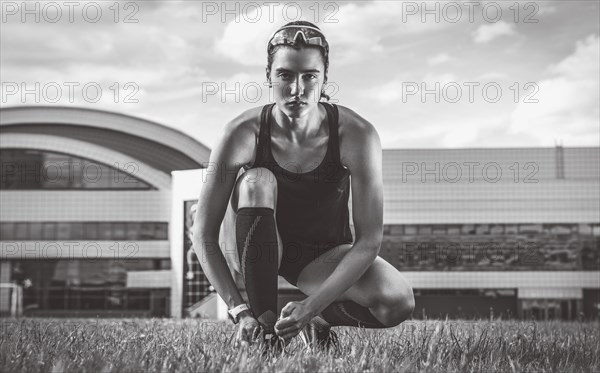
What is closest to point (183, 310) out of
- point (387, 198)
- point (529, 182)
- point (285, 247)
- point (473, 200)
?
point (387, 198)

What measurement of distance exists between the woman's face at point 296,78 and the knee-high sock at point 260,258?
0.54 metres

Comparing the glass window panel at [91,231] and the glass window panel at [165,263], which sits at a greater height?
the glass window panel at [91,231]

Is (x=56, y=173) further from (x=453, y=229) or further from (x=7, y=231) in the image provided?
(x=453, y=229)

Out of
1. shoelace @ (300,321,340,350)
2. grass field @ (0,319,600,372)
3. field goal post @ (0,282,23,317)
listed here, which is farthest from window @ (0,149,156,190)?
shoelace @ (300,321,340,350)

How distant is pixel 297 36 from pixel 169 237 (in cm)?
3826

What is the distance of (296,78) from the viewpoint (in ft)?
12.6

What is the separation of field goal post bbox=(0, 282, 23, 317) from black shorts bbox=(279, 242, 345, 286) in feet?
126

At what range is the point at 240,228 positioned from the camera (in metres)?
3.82

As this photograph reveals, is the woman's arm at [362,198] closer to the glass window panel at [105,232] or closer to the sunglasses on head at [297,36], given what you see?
the sunglasses on head at [297,36]

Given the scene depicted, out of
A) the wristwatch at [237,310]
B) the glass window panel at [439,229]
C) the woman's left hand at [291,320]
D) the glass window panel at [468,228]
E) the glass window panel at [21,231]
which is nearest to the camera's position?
the woman's left hand at [291,320]

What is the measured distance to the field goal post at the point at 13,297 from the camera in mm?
40781

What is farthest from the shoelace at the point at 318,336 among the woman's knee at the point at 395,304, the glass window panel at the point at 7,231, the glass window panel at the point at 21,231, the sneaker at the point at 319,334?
the glass window panel at the point at 7,231

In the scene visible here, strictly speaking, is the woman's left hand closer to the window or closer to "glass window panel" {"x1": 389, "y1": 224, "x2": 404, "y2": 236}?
"glass window panel" {"x1": 389, "y1": 224, "x2": 404, "y2": 236}

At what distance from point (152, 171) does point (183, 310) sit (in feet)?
31.8
